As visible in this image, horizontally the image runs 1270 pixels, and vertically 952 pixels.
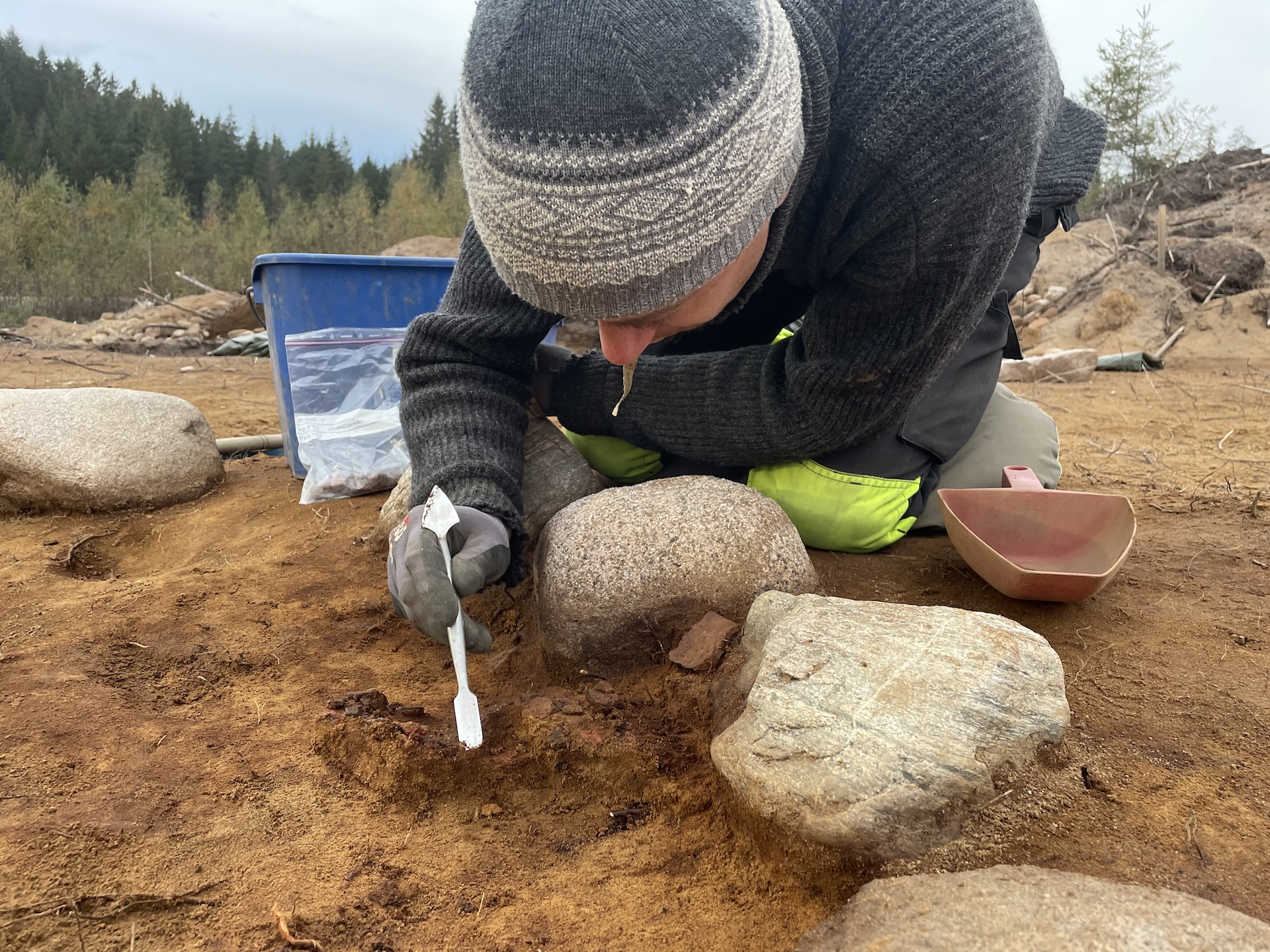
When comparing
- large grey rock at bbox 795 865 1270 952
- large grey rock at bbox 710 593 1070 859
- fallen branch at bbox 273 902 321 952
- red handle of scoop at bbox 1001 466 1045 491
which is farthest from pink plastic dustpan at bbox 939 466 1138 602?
fallen branch at bbox 273 902 321 952

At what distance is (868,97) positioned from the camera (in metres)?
1.41

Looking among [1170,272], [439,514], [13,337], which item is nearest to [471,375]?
[439,514]

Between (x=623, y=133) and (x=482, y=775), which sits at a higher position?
(x=623, y=133)

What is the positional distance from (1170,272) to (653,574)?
8680 mm

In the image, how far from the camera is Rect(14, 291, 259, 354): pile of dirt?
912cm

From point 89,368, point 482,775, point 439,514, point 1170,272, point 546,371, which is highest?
point 1170,272

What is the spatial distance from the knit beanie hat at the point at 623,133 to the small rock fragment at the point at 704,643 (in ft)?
2.20

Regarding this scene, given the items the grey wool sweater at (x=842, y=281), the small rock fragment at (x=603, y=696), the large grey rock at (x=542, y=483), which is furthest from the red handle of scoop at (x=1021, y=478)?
the small rock fragment at (x=603, y=696)

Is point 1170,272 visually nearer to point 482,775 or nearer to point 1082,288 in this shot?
point 1082,288

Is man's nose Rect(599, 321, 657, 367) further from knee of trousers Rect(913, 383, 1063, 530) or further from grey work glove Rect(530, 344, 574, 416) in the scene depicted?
knee of trousers Rect(913, 383, 1063, 530)

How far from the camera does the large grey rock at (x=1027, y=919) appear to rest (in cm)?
84

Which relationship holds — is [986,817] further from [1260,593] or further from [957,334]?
[1260,593]

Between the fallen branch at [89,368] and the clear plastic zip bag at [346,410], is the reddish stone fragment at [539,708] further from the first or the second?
the fallen branch at [89,368]

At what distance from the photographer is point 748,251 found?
130 cm
